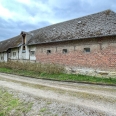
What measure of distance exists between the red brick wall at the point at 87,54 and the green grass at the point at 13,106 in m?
7.23

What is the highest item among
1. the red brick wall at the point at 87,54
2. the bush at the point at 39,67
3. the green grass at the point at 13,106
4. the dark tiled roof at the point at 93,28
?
the dark tiled roof at the point at 93,28

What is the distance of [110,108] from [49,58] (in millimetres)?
10466

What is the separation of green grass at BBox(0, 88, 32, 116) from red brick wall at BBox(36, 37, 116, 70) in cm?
723

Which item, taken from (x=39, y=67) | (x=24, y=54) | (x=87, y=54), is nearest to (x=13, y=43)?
(x=24, y=54)

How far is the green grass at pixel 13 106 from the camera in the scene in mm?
4359

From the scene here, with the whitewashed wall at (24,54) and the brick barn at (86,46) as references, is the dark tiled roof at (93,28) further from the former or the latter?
the whitewashed wall at (24,54)

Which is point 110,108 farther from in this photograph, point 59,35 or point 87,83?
point 59,35

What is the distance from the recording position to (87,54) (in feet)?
36.1

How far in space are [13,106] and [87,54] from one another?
7.97 meters

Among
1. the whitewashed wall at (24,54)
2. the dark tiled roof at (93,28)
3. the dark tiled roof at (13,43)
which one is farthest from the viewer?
the dark tiled roof at (13,43)

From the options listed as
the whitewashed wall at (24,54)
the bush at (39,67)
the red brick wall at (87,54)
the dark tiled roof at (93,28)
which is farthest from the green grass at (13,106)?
the whitewashed wall at (24,54)

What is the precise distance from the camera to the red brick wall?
973 cm

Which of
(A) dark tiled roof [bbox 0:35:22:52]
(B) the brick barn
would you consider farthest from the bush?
(A) dark tiled roof [bbox 0:35:22:52]

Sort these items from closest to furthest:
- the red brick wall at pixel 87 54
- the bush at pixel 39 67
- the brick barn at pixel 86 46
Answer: the red brick wall at pixel 87 54, the brick barn at pixel 86 46, the bush at pixel 39 67
